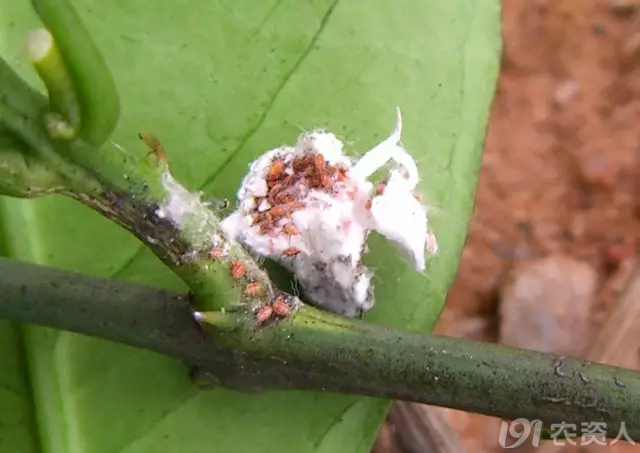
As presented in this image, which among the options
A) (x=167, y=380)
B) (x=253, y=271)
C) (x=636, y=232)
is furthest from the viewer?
(x=636, y=232)

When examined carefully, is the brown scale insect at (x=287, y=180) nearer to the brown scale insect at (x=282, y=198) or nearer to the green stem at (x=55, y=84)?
the brown scale insect at (x=282, y=198)

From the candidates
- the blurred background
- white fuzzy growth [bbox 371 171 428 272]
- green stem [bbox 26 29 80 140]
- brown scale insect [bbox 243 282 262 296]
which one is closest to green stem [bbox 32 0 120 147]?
green stem [bbox 26 29 80 140]

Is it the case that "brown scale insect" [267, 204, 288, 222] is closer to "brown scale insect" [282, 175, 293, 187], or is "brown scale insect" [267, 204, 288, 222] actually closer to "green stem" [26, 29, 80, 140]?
"brown scale insect" [282, 175, 293, 187]

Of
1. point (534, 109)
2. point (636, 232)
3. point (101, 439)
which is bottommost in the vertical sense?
point (101, 439)

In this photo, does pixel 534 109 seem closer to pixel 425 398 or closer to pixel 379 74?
pixel 379 74

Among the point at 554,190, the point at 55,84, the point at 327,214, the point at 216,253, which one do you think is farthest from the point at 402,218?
the point at 554,190

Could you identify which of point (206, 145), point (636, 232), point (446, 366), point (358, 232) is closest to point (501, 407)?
point (446, 366)
